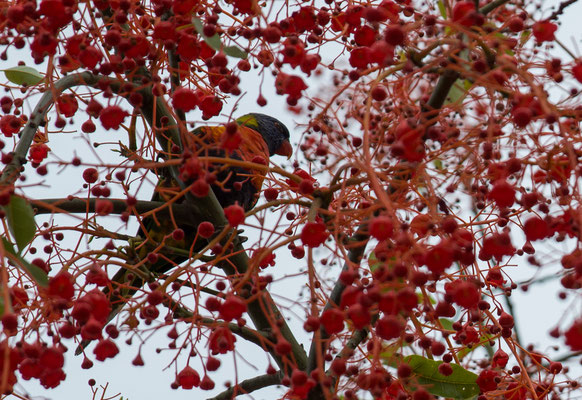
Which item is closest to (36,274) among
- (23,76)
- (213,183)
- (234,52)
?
(213,183)

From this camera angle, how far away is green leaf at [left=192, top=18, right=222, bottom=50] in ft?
4.94

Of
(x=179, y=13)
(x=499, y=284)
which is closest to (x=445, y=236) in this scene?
(x=499, y=284)

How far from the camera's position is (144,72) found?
178 cm

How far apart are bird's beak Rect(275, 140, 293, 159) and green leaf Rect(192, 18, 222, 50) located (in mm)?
2511

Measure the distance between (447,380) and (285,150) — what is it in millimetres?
2487

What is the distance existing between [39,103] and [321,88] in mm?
815

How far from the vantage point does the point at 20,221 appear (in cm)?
138

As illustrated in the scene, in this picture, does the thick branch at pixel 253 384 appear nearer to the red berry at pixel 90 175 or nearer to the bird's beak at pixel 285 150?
the red berry at pixel 90 175

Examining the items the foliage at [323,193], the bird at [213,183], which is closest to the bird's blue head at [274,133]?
the bird at [213,183]

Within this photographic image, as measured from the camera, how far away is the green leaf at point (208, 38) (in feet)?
4.94

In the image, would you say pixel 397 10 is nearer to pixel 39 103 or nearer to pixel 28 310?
pixel 39 103

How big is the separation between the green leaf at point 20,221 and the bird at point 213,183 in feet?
0.88

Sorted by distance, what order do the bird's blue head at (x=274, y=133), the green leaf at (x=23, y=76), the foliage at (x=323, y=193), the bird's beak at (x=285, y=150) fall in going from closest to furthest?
the foliage at (x=323, y=193) → the green leaf at (x=23, y=76) → the bird's blue head at (x=274, y=133) → the bird's beak at (x=285, y=150)

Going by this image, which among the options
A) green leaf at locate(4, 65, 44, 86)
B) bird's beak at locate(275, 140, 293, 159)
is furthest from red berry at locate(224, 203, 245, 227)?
bird's beak at locate(275, 140, 293, 159)
